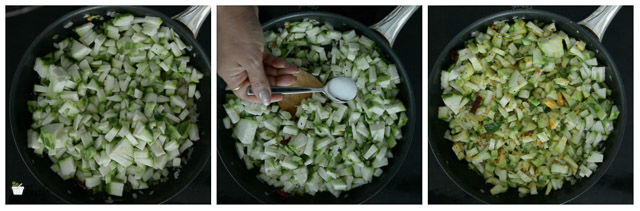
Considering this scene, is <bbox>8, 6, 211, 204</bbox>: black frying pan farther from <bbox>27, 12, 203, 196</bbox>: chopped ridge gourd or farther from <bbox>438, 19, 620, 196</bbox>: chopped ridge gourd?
<bbox>438, 19, 620, 196</bbox>: chopped ridge gourd

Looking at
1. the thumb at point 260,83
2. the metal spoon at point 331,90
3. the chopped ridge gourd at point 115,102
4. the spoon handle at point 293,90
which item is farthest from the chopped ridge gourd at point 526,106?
the chopped ridge gourd at point 115,102

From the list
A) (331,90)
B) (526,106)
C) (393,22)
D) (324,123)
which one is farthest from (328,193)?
(526,106)

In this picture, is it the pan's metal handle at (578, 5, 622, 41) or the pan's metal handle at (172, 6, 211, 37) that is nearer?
the pan's metal handle at (172, 6, 211, 37)

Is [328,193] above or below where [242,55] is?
below

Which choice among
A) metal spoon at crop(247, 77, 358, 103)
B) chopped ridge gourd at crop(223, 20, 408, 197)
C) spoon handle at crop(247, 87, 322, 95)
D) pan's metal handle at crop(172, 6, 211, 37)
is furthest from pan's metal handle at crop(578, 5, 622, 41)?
pan's metal handle at crop(172, 6, 211, 37)

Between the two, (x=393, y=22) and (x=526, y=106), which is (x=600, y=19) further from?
(x=393, y=22)
